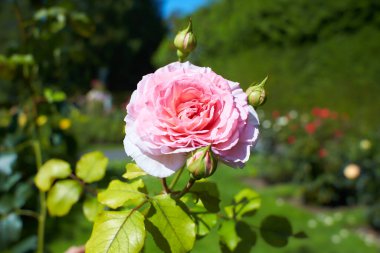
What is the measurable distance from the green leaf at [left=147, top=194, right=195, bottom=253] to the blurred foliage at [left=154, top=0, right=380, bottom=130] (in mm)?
5693

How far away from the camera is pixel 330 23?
263 inches

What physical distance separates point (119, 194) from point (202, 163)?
5.6 inches

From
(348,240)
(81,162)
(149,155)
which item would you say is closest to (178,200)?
(149,155)

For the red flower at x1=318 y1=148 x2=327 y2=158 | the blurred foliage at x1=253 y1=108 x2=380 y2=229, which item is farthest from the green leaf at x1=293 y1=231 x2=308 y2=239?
the red flower at x1=318 y1=148 x2=327 y2=158

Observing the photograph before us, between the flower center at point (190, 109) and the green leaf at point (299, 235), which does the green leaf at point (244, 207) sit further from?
the flower center at point (190, 109)

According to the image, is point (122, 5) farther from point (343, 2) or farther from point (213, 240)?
point (213, 240)

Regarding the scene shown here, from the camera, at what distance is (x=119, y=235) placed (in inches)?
17.7

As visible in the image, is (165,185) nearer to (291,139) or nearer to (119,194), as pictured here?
(119,194)

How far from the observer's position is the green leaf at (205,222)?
1.93 ft

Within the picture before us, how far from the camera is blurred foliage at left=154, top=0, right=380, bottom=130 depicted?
638cm

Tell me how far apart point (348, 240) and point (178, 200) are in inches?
131

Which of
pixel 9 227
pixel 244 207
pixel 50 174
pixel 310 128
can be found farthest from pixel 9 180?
pixel 310 128

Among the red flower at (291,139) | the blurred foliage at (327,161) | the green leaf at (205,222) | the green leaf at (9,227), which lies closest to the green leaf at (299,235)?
the green leaf at (205,222)

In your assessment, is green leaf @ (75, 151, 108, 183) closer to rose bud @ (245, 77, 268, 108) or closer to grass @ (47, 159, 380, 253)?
rose bud @ (245, 77, 268, 108)
